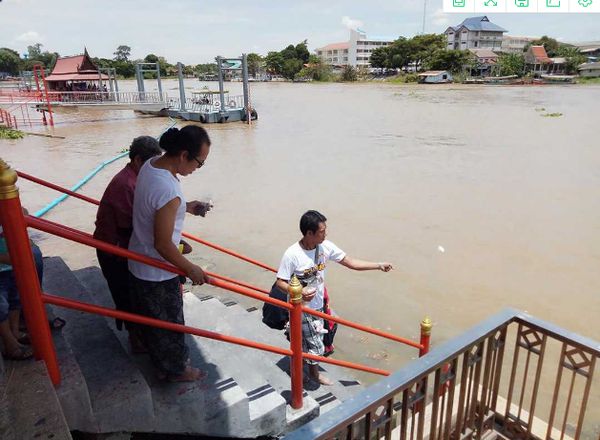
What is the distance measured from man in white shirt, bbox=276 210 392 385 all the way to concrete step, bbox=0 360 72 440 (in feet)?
4.74

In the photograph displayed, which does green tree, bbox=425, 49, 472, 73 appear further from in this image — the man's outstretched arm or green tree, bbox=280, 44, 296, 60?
the man's outstretched arm

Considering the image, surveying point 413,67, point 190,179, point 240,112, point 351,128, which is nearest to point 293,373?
point 190,179

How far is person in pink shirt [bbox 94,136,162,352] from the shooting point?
2494 millimetres

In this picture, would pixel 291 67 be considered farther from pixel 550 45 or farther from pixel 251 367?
pixel 251 367

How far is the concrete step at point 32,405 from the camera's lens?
1551 mm

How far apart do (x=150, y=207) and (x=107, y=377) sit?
0.91 metres

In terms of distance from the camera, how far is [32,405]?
1655 millimetres

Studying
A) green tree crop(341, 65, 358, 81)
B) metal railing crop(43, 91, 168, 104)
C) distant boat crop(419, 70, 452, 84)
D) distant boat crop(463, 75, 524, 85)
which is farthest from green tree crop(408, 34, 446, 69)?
metal railing crop(43, 91, 168, 104)

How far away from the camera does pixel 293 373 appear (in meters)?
2.54

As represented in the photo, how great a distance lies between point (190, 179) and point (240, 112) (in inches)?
537

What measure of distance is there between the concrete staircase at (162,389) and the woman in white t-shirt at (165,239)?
16cm

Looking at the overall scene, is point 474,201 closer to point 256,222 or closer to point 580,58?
point 256,222

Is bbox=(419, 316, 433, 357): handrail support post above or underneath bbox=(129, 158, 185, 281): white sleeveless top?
underneath

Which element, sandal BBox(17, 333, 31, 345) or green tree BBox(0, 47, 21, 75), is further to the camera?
green tree BBox(0, 47, 21, 75)
